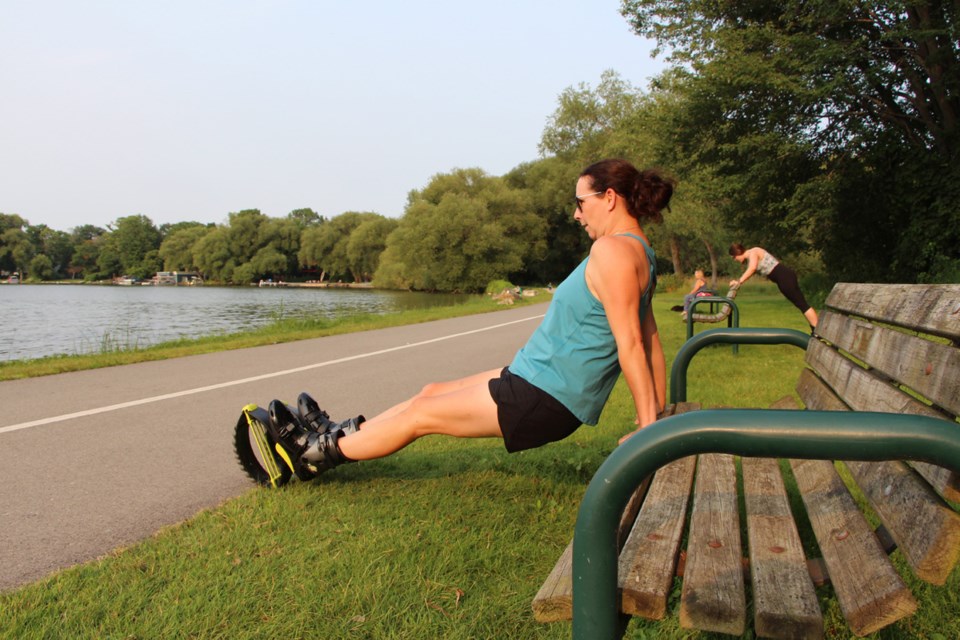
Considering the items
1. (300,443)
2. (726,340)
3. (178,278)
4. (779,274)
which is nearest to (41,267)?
(178,278)

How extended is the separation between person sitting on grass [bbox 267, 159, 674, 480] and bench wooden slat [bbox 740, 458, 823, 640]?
49 cm

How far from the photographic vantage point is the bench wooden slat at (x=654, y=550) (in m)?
1.53

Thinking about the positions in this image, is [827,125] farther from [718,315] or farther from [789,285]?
[718,315]

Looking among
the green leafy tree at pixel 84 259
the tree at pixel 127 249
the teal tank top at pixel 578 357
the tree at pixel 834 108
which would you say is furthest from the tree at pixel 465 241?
the green leafy tree at pixel 84 259

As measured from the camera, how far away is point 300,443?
350cm

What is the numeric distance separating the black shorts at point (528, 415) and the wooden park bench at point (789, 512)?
16.1 inches

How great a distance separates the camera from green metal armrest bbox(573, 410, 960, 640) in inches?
48.5

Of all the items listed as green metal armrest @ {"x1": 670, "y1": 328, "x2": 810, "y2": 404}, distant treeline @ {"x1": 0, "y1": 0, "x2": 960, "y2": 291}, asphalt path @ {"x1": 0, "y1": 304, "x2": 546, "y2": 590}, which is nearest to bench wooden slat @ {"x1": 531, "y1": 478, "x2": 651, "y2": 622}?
green metal armrest @ {"x1": 670, "y1": 328, "x2": 810, "y2": 404}

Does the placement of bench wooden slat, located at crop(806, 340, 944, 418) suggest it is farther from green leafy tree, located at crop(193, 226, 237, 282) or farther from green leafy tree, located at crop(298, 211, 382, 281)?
green leafy tree, located at crop(193, 226, 237, 282)

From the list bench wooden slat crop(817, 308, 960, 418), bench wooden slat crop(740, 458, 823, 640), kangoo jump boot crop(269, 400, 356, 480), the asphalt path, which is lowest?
the asphalt path

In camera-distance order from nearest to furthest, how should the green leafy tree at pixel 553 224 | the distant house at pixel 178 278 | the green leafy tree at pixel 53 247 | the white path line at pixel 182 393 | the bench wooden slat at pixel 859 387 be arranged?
1. the bench wooden slat at pixel 859 387
2. the white path line at pixel 182 393
3. the green leafy tree at pixel 553 224
4. the distant house at pixel 178 278
5. the green leafy tree at pixel 53 247

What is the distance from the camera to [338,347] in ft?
39.5

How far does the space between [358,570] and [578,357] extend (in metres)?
1.25

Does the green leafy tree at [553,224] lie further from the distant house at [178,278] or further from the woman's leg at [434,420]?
the woman's leg at [434,420]
